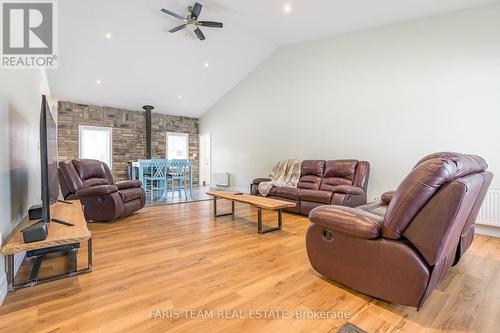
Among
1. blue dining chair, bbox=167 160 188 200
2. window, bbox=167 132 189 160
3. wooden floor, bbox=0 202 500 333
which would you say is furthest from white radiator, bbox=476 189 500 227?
window, bbox=167 132 189 160

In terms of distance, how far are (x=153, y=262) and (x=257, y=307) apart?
48.4 inches

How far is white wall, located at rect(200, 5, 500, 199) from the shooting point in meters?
3.46

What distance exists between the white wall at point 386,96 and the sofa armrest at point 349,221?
288 cm

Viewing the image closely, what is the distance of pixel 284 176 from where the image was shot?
5320mm

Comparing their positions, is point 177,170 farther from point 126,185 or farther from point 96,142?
point 126,185

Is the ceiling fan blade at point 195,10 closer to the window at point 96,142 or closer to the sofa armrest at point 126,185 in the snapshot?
the sofa armrest at point 126,185

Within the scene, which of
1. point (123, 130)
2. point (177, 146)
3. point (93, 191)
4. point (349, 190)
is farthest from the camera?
point (177, 146)

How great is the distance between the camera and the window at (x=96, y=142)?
6875 mm

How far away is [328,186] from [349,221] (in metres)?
2.89

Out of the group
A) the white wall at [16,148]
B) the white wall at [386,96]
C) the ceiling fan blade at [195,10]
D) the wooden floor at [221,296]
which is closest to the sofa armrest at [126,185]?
the white wall at [16,148]

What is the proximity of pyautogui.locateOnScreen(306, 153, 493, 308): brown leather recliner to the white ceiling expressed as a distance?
3.30m

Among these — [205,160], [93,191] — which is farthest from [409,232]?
[205,160]

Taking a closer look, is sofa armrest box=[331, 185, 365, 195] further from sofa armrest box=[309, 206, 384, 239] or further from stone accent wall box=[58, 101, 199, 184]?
stone accent wall box=[58, 101, 199, 184]

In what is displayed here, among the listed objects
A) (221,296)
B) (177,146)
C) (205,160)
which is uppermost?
(177,146)
